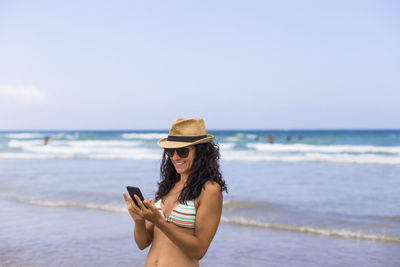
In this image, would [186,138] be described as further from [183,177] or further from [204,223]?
[204,223]

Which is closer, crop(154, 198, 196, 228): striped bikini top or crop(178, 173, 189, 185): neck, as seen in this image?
crop(154, 198, 196, 228): striped bikini top

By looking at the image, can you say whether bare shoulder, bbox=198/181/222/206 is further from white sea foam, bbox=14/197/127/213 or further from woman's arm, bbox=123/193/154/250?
white sea foam, bbox=14/197/127/213

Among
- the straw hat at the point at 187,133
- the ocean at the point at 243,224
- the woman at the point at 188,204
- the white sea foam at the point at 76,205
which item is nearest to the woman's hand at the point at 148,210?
the woman at the point at 188,204

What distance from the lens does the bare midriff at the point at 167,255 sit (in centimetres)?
273

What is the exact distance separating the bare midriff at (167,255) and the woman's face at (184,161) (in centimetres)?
38

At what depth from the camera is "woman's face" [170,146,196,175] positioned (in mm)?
2785

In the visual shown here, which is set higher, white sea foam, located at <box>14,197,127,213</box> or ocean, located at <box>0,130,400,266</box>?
ocean, located at <box>0,130,400,266</box>

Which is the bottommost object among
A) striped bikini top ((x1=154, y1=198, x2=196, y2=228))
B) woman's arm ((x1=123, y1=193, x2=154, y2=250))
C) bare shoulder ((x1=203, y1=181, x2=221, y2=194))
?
woman's arm ((x1=123, y1=193, x2=154, y2=250))

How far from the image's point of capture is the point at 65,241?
21.5 ft

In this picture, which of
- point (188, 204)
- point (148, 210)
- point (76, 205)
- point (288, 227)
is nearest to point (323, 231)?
point (288, 227)

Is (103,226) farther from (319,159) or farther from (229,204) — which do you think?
(319,159)

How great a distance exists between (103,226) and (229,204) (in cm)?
288

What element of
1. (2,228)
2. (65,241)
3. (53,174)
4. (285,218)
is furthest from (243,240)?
(53,174)

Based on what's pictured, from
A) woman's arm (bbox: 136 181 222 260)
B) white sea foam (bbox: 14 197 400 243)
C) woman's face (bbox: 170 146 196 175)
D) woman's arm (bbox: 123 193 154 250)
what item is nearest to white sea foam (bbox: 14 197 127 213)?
white sea foam (bbox: 14 197 400 243)
